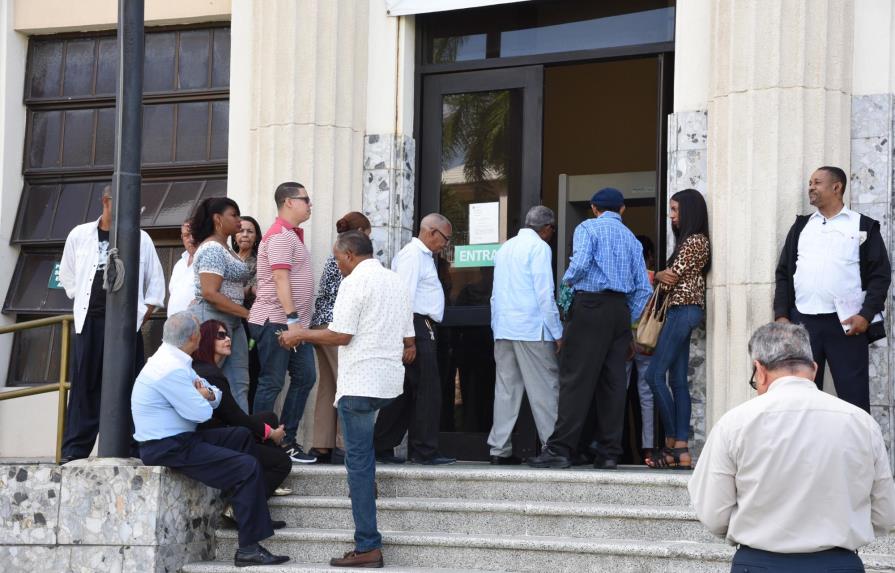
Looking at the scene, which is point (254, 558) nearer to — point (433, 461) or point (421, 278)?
point (433, 461)

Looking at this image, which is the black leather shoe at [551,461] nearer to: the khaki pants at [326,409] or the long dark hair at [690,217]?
the khaki pants at [326,409]

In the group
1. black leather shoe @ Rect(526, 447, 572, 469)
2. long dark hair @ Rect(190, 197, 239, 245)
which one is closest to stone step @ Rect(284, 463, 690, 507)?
black leather shoe @ Rect(526, 447, 572, 469)

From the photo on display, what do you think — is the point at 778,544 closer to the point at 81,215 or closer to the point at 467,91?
the point at 467,91

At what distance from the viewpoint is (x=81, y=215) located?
11188mm

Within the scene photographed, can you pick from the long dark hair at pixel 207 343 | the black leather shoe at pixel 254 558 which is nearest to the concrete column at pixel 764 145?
the black leather shoe at pixel 254 558

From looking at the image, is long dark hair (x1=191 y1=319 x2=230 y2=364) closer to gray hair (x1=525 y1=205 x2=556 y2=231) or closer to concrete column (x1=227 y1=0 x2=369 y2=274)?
concrete column (x1=227 y1=0 x2=369 y2=274)

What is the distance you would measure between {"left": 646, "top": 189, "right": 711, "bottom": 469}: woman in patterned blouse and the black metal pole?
3260 millimetres

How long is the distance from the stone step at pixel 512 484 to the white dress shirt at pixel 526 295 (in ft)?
3.16

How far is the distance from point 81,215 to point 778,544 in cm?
808

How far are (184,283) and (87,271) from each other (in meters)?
0.77

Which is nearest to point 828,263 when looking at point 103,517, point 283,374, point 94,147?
point 283,374

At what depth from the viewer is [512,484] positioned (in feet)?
25.7

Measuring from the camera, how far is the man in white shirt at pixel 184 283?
9055mm

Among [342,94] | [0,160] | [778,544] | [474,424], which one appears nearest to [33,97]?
[0,160]
